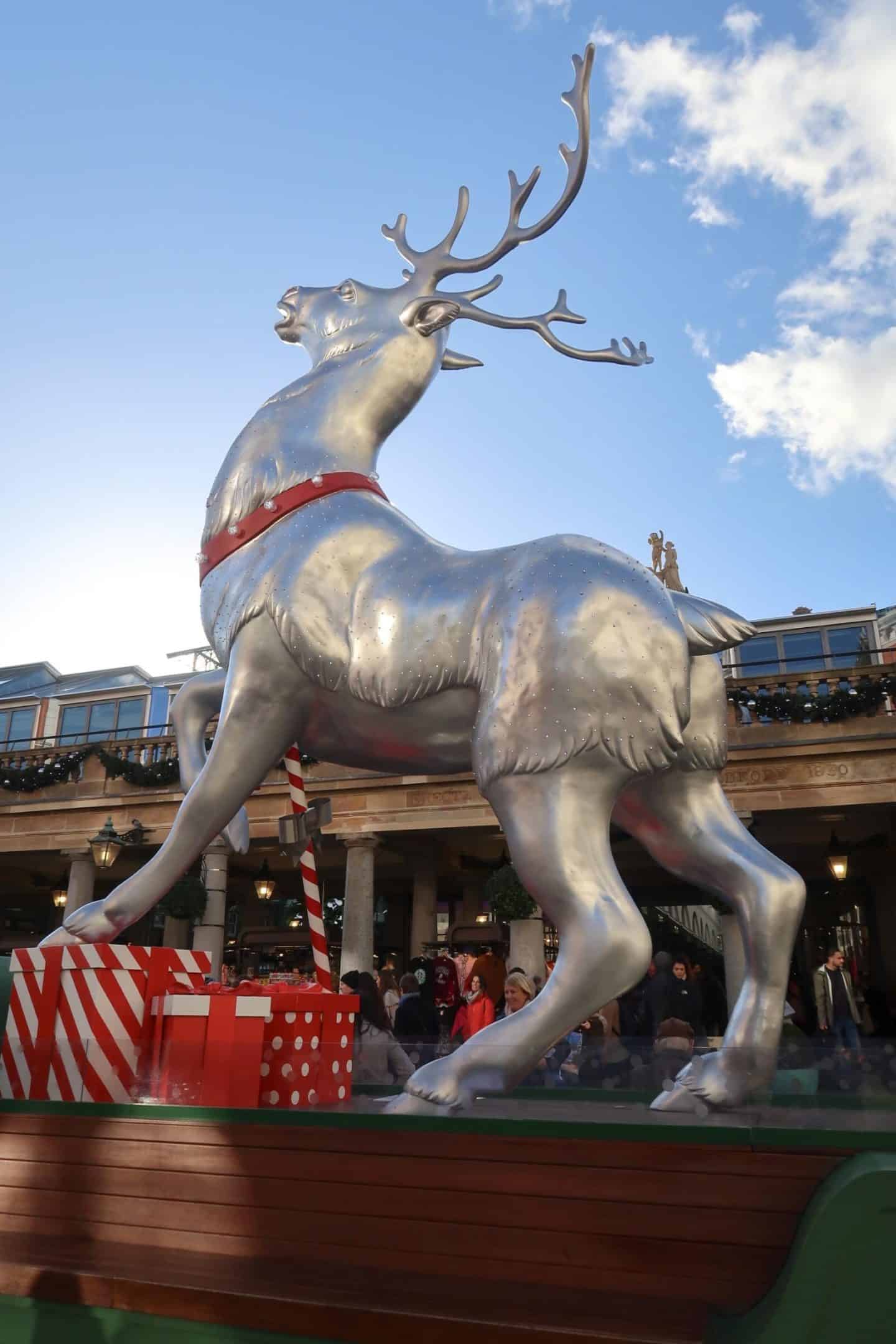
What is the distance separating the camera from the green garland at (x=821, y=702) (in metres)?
12.9

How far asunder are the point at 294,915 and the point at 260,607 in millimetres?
21649

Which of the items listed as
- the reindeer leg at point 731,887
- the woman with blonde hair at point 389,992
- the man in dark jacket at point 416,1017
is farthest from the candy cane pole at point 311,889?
the woman with blonde hair at point 389,992

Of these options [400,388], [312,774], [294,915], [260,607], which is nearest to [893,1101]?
[260,607]

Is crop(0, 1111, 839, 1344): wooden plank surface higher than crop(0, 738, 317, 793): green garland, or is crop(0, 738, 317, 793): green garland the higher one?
crop(0, 738, 317, 793): green garland

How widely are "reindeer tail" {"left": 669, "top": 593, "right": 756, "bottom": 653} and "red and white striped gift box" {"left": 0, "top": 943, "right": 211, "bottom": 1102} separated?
1.61m

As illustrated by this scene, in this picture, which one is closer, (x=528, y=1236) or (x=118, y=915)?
(x=528, y=1236)

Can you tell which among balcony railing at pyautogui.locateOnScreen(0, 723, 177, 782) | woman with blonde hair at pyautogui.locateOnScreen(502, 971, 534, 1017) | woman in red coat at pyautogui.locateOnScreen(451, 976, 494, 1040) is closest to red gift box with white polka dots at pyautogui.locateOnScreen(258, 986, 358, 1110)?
woman in red coat at pyautogui.locateOnScreen(451, 976, 494, 1040)

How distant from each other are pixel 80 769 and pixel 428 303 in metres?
15.7

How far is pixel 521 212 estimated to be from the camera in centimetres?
325

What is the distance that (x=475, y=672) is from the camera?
2.37 m

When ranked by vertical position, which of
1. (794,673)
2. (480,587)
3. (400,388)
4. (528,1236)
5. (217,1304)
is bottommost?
(217,1304)

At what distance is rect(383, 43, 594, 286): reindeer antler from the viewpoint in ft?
10.2

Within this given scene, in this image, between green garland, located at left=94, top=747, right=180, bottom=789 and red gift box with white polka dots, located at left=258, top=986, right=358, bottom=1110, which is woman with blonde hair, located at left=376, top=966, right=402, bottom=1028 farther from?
green garland, located at left=94, top=747, right=180, bottom=789

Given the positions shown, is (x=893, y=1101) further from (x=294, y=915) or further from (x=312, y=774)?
(x=294, y=915)
